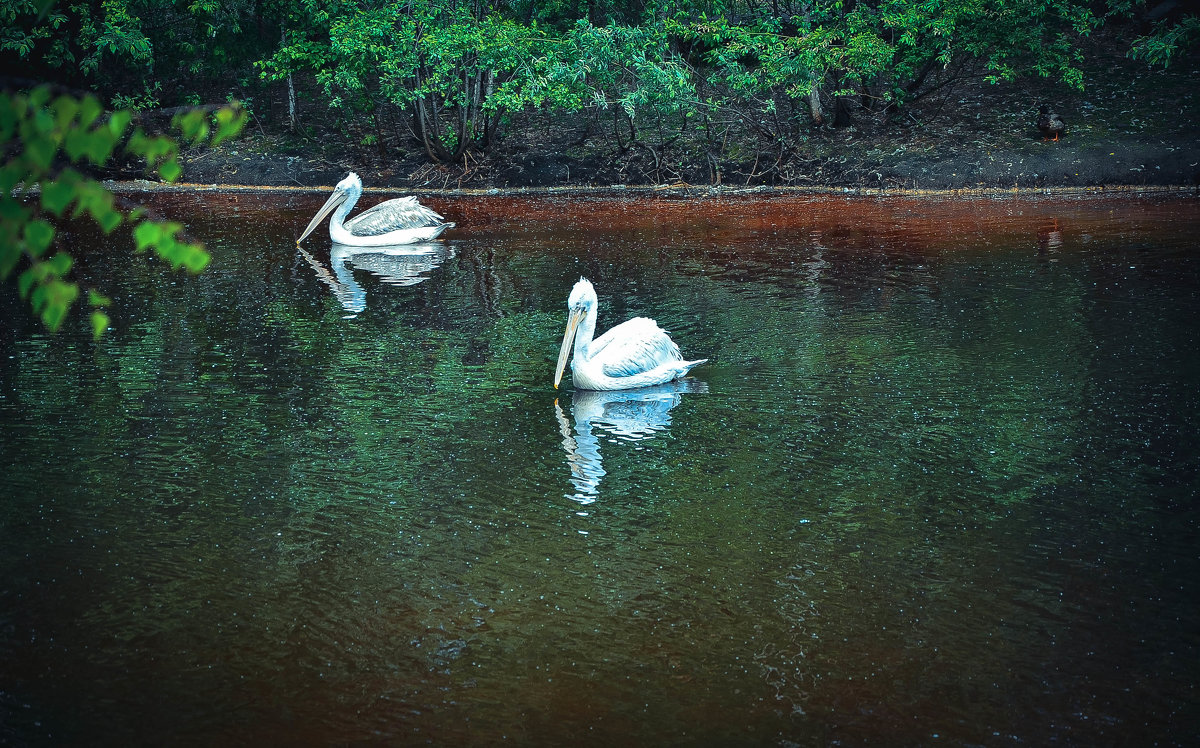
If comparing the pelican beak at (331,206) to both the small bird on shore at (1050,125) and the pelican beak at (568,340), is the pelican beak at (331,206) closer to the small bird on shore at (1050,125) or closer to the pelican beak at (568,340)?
the pelican beak at (568,340)

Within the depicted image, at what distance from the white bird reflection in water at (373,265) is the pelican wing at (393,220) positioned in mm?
260

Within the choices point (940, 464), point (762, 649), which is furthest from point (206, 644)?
point (940, 464)

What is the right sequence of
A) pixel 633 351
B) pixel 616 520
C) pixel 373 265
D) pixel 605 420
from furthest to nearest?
pixel 373 265, pixel 633 351, pixel 605 420, pixel 616 520

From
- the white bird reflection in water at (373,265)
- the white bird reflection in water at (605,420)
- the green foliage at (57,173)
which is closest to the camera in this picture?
the green foliage at (57,173)

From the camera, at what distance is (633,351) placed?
26.8 ft

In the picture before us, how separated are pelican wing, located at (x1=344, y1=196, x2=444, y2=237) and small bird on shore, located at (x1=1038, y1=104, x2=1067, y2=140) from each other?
32.4ft

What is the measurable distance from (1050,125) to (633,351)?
12.1m

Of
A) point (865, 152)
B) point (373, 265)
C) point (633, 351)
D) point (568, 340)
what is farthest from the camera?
point (865, 152)

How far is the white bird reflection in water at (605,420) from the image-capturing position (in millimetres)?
6613

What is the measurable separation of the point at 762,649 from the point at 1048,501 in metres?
2.26

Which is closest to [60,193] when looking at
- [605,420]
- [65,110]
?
[65,110]

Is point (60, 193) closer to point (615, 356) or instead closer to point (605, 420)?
point (605, 420)

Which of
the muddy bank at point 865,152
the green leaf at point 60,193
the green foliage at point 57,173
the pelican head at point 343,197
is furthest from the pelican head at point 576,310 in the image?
the muddy bank at point 865,152

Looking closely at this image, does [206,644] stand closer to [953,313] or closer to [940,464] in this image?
[940,464]
